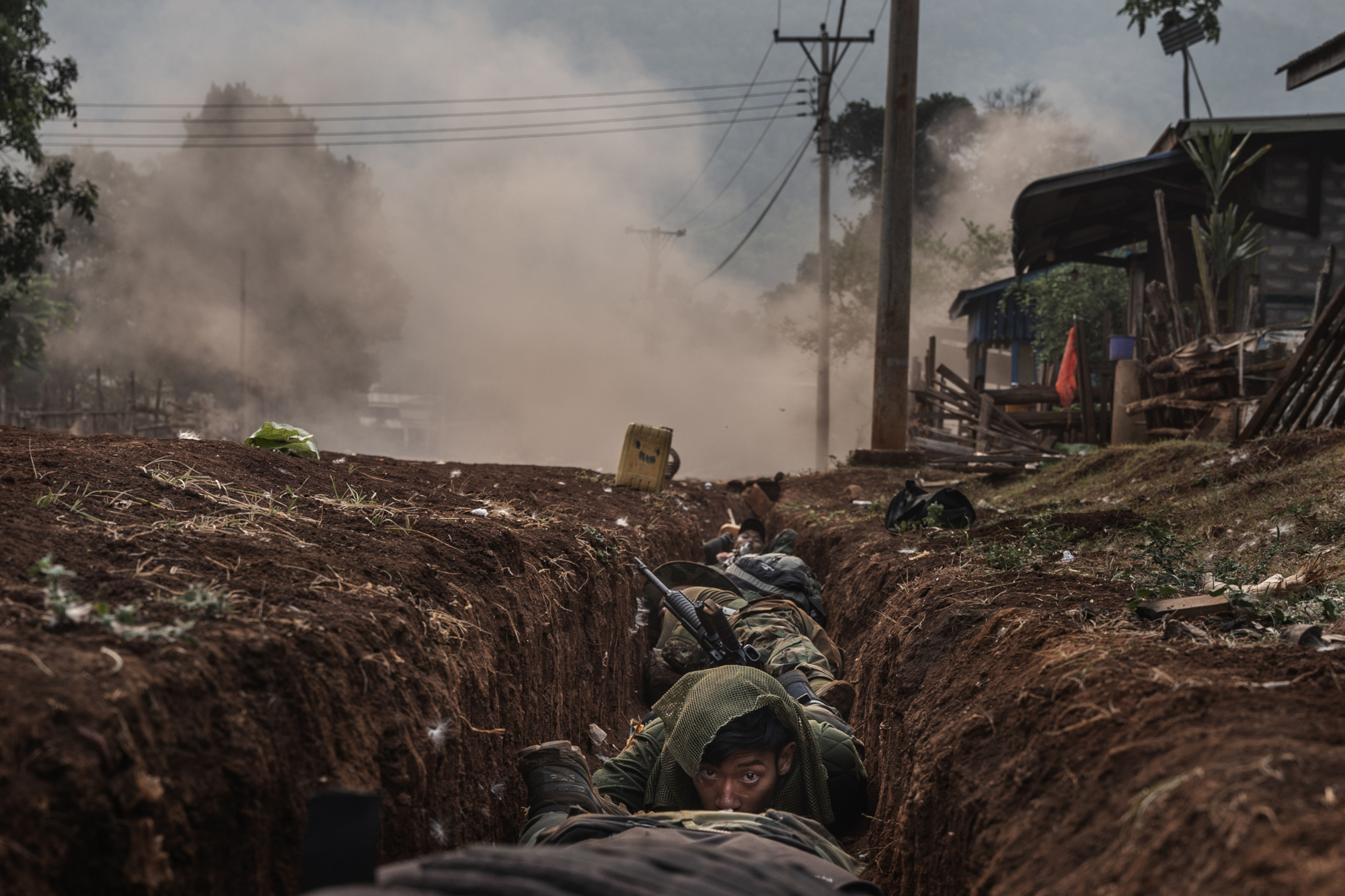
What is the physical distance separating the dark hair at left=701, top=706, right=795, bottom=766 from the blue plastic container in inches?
375

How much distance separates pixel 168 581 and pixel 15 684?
0.86 meters

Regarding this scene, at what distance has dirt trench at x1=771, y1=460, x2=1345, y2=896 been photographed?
1.52 m

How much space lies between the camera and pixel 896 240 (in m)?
13.4

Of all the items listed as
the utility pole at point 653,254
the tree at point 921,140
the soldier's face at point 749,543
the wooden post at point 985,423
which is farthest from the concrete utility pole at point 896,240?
the utility pole at point 653,254

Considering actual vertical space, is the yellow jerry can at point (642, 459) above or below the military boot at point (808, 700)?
above

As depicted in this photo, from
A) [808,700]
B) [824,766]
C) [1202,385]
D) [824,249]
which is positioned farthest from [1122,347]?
[824,249]

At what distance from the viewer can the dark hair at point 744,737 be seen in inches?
139

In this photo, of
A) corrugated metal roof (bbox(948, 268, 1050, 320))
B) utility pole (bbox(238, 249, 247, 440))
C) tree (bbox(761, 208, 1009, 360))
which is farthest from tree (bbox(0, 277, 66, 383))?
tree (bbox(761, 208, 1009, 360))

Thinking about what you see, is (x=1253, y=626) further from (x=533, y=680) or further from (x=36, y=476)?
(x=36, y=476)

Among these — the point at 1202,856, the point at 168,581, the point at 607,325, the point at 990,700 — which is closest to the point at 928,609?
the point at 990,700

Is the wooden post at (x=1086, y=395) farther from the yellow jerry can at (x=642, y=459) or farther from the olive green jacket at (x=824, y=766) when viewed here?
the olive green jacket at (x=824, y=766)

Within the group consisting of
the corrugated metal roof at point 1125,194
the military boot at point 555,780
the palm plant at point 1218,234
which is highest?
the corrugated metal roof at point 1125,194

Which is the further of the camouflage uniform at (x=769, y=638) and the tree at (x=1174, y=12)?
the tree at (x=1174, y=12)

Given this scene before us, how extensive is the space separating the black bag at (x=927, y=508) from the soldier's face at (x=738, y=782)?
3399 millimetres
